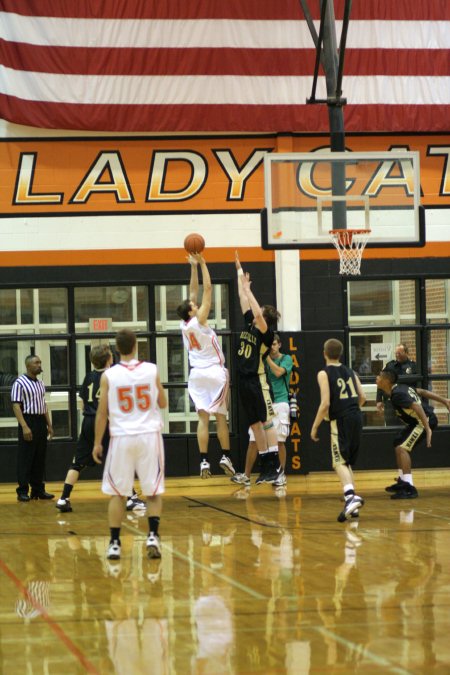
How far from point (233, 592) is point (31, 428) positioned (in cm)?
691

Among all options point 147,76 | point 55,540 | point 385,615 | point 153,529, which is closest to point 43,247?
point 147,76

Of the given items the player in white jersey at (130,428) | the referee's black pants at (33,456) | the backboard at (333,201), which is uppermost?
the backboard at (333,201)

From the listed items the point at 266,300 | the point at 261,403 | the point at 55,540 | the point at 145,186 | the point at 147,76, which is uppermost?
the point at 147,76

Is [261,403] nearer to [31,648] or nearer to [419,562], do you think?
[419,562]

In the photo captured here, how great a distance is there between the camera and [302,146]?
54.1ft

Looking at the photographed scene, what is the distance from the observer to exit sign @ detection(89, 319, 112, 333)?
16.0 meters

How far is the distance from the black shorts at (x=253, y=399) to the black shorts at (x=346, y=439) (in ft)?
8.89

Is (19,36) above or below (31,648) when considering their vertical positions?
above

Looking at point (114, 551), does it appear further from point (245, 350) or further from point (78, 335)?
point (78, 335)

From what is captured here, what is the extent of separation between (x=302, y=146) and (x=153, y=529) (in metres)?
8.35

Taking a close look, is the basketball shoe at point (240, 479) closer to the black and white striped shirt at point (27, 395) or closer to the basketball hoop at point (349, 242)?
the black and white striped shirt at point (27, 395)

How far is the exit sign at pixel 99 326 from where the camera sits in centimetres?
1602

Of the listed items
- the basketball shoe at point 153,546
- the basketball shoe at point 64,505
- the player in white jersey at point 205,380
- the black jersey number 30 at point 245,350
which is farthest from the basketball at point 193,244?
the basketball shoe at point 153,546

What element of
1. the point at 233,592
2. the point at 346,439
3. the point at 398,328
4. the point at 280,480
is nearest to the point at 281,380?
the point at 280,480
